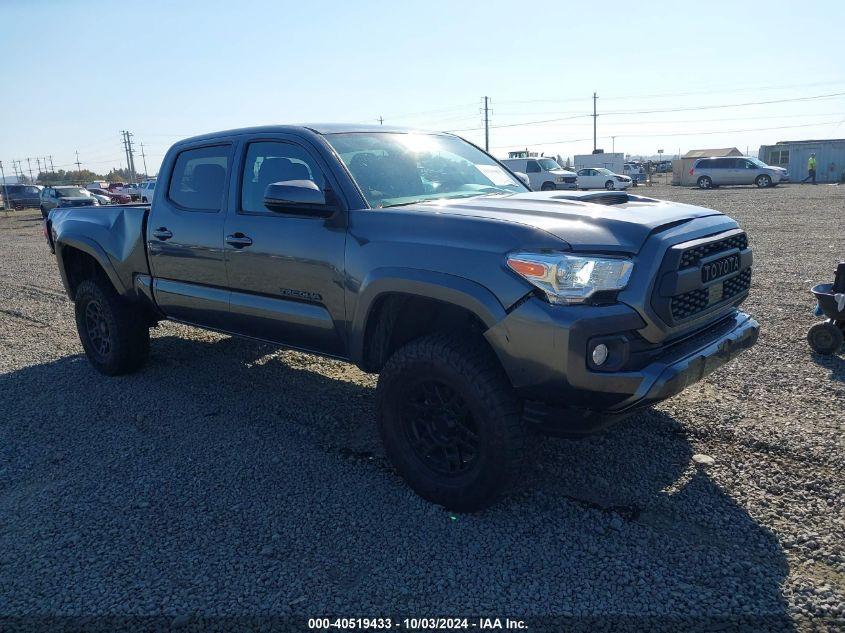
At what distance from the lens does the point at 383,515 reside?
3336 mm

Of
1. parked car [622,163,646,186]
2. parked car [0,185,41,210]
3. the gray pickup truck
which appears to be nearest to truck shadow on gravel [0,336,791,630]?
the gray pickup truck

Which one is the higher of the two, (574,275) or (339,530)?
(574,275)

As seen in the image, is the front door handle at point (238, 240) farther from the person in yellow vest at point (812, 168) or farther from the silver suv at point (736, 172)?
the person in yellow vest at point (812, 168)

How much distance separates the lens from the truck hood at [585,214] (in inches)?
116

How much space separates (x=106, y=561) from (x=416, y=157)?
2864 mm

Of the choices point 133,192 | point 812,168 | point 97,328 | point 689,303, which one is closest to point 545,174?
point 812,168

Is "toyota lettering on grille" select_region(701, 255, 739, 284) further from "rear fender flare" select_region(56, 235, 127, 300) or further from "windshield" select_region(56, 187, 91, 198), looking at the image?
"windshield" select_region(56, 187, 91, 198)

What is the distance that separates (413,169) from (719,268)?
1.89 meters

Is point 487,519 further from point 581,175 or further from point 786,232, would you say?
point 581,175

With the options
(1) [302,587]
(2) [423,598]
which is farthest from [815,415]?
(1) [302,587]

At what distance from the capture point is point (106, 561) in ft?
9.93

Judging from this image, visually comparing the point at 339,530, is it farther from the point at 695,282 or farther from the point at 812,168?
the point at 812,168

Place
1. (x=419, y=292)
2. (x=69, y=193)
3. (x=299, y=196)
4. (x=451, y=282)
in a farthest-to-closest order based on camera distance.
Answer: (x=69, y=193) < (x=299, y=196) < (x=419, y=292) < (x=451, y=282)

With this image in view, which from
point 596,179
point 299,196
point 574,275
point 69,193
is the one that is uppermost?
point 299,196
